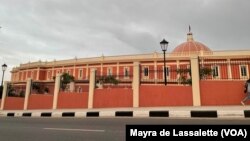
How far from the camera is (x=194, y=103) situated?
43.8 ft

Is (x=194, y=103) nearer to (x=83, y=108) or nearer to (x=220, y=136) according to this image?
(x=83, y=108)

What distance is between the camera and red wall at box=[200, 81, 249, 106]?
12906 millimetres

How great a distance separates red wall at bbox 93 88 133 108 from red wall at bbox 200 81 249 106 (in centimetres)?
415

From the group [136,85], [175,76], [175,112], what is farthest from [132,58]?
[175,112]

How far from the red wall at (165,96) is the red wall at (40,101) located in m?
7.73

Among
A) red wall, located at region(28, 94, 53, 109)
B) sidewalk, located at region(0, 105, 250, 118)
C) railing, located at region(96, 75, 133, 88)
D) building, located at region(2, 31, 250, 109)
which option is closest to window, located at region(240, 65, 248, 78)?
building, located at region(2, 31, 250, 109)

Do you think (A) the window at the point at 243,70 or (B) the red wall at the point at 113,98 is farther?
(A) the window at the point at 243,70

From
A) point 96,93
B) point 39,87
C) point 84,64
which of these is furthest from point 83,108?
point 84,64

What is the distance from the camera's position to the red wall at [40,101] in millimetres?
18859

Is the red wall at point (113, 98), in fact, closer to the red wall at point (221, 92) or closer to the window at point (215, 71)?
the red wall at point (221, 92)

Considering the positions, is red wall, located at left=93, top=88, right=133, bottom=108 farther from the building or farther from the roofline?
the roofline

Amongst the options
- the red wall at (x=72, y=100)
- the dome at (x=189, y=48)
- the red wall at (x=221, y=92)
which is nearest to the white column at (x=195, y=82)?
the red wall at (x=221, y=92)

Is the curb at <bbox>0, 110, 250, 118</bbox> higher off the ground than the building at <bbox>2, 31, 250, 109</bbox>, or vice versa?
the building at <bbox>2, 31, 250, 109</bbox>

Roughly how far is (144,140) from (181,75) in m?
11.3
